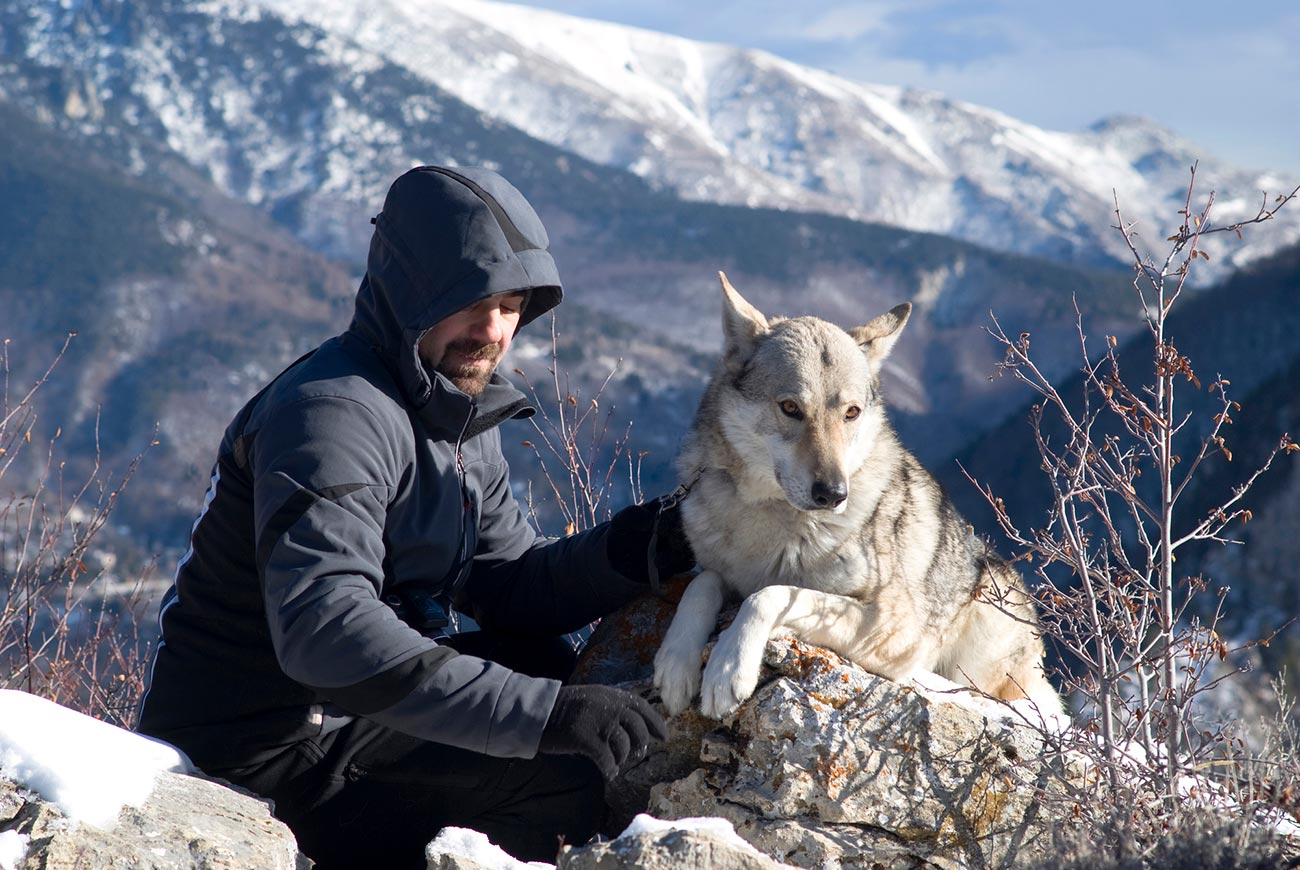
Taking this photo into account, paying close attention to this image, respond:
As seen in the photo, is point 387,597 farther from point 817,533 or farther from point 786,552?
point 817,533

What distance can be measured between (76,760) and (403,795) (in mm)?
1150

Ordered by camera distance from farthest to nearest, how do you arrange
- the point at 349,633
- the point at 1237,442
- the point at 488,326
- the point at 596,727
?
1. the point at 1237,442
2. the point at 488,326
3. the point at 596,727
4. the point at 349,633

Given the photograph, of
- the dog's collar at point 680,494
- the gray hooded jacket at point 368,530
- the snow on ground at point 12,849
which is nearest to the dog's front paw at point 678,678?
the gray hooded jacket at point 368,530

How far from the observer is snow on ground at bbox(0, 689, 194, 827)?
3406mm

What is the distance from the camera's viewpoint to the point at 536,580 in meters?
5.04

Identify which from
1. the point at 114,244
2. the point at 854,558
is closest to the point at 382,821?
the point at 854,558

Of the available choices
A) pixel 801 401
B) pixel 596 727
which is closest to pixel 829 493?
pixel 801 401

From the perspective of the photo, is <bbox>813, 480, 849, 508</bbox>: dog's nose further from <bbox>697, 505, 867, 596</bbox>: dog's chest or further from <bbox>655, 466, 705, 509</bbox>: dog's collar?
<bbox>655, 466, 705, 509</bbox>: dog's collar

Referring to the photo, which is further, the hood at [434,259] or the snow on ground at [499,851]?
the hood at [434,259]

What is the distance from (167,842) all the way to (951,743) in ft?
8.83

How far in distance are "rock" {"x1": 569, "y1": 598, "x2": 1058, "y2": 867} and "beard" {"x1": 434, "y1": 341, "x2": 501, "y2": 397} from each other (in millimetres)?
1342

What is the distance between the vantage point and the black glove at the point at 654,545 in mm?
4961

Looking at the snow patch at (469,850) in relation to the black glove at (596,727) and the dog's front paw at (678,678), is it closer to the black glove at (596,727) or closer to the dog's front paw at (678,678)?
the black glove at (596,727)

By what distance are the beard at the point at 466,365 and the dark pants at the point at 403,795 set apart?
133cm
